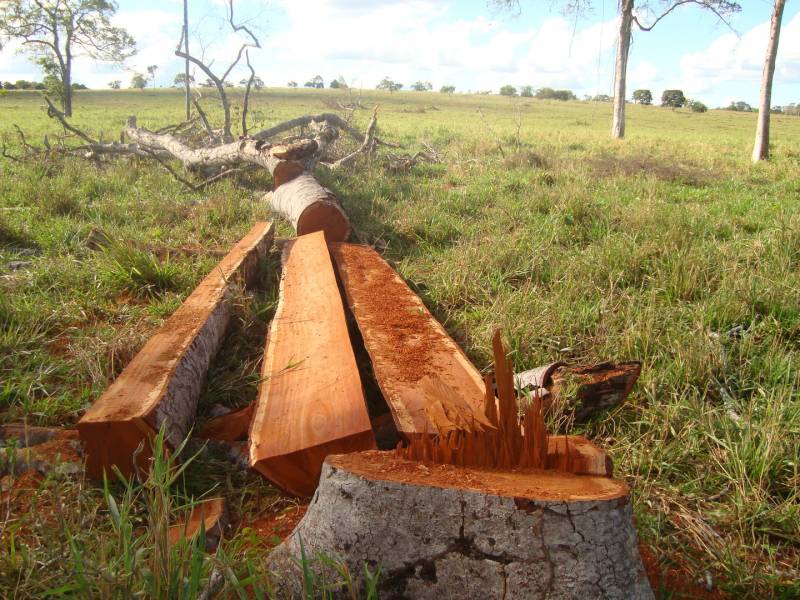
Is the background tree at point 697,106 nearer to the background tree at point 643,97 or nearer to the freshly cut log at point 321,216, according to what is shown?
the background tree at point 643,97

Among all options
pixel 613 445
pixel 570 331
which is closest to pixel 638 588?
pixel 613 445

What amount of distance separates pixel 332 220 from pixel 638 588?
13.7 ft


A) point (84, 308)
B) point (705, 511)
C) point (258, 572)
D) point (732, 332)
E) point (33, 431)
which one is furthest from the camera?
point (84, 308)

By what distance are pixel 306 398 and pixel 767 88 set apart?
1397cm

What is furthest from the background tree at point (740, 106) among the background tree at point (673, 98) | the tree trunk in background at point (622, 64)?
the tree trunk in background at point (622, 64)

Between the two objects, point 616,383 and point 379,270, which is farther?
point 379,270

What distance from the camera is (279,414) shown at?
6.93 feet

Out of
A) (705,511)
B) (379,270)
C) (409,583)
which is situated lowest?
(705,511)

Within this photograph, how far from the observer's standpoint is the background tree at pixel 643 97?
173ft

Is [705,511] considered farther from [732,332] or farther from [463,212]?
[463,212]

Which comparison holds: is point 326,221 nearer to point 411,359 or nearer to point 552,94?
point 411,359

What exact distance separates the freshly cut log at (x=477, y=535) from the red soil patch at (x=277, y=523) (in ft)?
1.55

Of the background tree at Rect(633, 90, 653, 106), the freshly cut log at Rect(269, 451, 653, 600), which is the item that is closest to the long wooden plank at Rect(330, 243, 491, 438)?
the freshly cut log at Rect(269, 451, 653, 600)

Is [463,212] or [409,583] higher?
[463,212]
